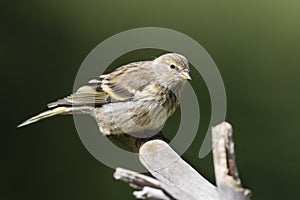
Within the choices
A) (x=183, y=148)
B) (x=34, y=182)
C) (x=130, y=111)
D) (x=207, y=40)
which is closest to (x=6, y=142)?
(x=34, y=182)

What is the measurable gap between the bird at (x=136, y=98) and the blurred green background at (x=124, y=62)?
0.65 m

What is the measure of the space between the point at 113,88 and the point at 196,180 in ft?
1.83

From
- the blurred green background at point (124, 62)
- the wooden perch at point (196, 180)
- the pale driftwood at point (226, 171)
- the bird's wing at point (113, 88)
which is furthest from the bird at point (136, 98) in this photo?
the blurred green background at point (124, 62)

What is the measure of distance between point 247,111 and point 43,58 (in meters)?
0.69

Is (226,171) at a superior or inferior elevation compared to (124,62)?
inferior

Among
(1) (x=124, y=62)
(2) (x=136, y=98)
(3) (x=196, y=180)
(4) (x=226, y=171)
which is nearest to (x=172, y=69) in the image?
(2) (x=136, y=98)

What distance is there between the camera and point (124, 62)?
223 centimetres

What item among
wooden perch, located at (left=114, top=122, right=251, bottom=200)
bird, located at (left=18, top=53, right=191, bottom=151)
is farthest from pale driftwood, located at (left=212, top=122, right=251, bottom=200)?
bird, located at (left=18, top=53, right=191, bottom=151)

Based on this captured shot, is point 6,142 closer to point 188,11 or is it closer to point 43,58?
point 43,58

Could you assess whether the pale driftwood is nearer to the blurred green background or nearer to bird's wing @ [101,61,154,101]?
bird's wing @ [101,61,154,101]

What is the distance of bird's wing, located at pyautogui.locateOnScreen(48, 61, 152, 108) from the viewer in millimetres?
1505

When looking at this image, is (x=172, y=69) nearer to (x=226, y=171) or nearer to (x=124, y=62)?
(x=226, y=171)

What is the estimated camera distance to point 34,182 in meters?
2.35

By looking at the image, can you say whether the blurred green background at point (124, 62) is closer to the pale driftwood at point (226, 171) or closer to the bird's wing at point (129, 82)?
the bird's wing at point (129, 82)
